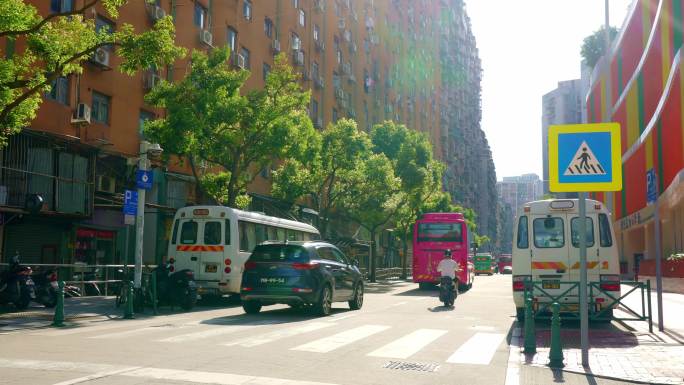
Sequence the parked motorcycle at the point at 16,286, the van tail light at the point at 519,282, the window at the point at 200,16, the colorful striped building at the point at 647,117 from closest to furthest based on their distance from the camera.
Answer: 1. the van tail light at the point at 519,282
2. the parked motorcycle at the point at 16,286
3. the window at the point at 200,16
4. the colorful striped building at the point at 647,117

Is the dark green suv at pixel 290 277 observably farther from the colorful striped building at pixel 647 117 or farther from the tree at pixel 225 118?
the colorful striped building at pixel 647 117

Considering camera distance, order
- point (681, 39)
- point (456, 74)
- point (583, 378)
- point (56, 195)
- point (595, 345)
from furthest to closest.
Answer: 1. point (456, 74)
2. point (681, 39)
3. point (56, 195)
4. point (595, 345)
5. point (583, 378)

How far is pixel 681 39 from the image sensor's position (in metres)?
31.7


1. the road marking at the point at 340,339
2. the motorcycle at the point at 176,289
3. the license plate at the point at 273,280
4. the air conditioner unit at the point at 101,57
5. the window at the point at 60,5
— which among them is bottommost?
the road marking at the point at 340,339

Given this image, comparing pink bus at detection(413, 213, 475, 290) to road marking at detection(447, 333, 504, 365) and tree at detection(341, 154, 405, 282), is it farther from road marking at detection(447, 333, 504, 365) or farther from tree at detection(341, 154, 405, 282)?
road marking at detection(447, 333, 504, 365)

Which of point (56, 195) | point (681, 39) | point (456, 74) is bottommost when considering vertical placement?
point (56, 195)

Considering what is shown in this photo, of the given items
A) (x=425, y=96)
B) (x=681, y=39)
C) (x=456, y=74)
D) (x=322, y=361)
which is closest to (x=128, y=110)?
(x=322, y=361)

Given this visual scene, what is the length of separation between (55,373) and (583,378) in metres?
6.00

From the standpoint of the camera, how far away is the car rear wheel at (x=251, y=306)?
606 inches

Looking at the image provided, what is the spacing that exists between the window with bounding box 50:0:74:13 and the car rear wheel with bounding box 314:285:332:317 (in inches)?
528

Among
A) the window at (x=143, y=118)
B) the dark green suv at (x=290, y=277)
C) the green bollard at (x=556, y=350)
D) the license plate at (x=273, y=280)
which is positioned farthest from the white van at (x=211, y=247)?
the green bollard at (x=556, y=350)

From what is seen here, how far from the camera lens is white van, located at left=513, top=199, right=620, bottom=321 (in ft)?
45.3

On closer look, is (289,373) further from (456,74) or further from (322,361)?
(456,74)

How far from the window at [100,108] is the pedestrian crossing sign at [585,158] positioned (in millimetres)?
18565
